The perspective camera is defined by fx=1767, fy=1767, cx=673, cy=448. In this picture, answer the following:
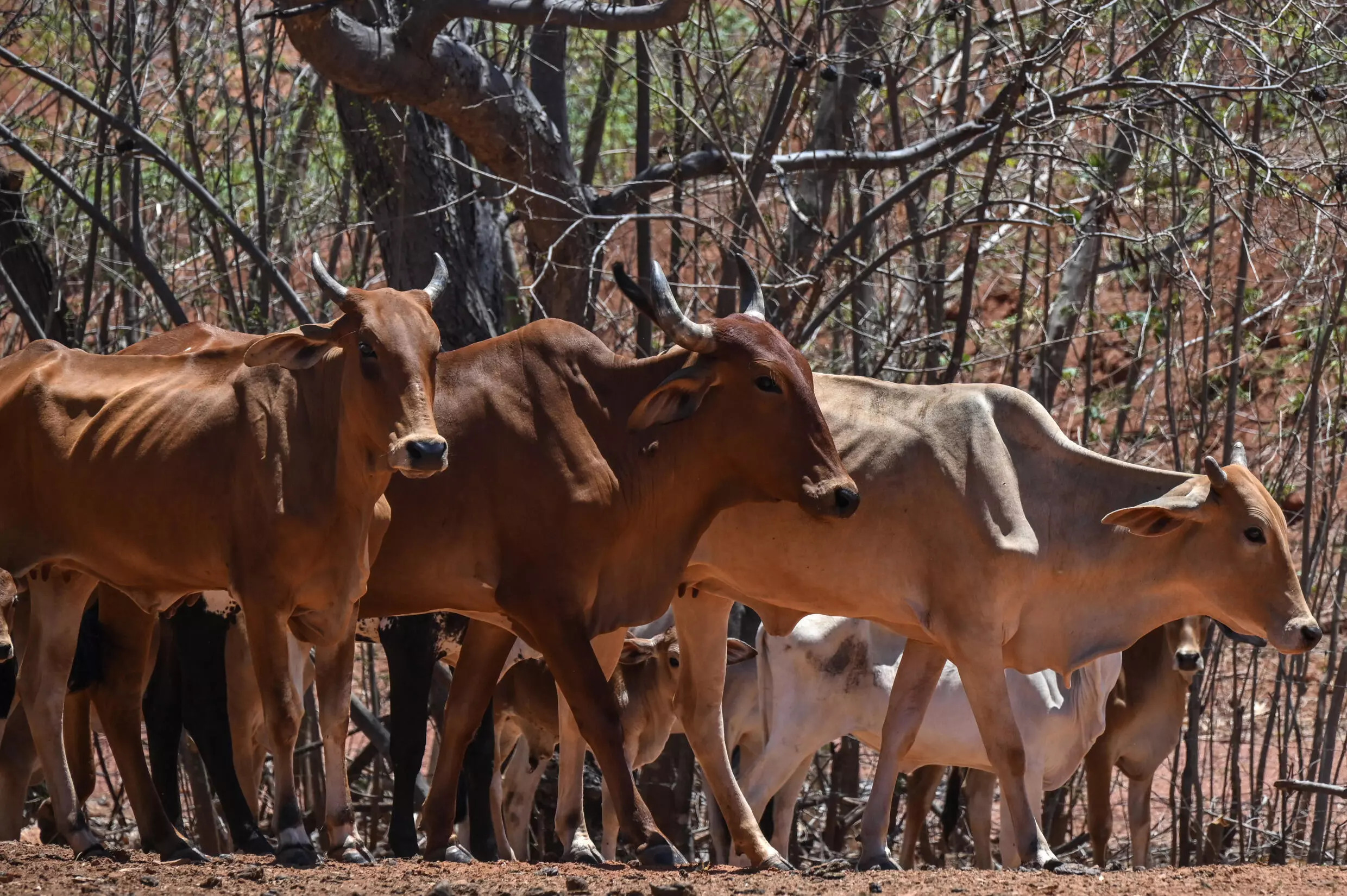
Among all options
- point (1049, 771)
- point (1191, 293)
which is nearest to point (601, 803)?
point (1049, 771)

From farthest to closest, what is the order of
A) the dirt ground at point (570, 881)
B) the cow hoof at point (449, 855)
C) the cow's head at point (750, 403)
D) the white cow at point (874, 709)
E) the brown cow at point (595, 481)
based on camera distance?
the white cow at point (874, 709) < the cow hoof at point (449, 855) < the cow's head at point (750, 403) < the brown cow at point (595, 481) < the dirt ground at point (570, 881)

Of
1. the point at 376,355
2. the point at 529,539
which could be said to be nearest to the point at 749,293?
the point at 529,539

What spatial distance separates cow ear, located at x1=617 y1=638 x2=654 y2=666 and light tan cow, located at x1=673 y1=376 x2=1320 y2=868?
1.85 m

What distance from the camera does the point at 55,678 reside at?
6.22m

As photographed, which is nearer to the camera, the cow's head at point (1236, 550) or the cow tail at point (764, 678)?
the cow's head at point (1236, 550)

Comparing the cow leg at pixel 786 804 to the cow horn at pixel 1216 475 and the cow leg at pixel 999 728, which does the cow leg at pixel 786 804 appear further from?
the cow horn at pixel 1216 475

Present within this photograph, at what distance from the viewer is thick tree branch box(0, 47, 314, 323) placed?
838 centimetres

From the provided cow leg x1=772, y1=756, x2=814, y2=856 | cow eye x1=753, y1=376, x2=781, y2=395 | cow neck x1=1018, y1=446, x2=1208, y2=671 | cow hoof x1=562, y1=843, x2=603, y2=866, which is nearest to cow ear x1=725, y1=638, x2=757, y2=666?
cow leg x1=772, y1=756, x2=814, y2=856

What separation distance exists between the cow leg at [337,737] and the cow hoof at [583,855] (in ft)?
3.07

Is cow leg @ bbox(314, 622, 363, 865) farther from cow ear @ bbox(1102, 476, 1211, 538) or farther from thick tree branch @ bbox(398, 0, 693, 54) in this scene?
thick tree branch @ bbox(398, 0, 693, 54)

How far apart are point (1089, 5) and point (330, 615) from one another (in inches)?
203

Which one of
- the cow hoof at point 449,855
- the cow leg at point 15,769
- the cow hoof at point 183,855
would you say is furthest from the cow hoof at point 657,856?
the cow leg at point 15,769

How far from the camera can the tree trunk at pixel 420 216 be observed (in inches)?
360

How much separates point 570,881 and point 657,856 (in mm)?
945
